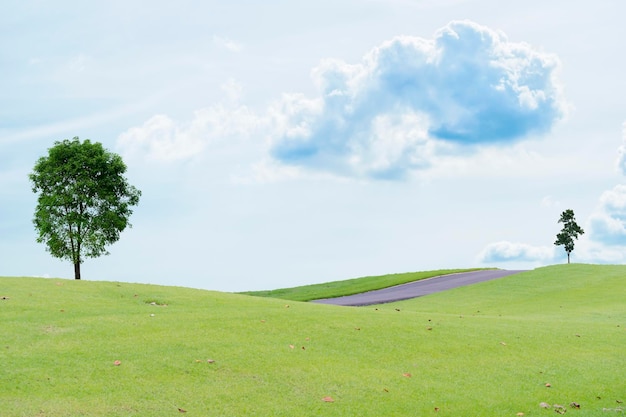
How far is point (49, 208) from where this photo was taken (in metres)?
47.5

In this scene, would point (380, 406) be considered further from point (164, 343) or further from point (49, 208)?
point (49, 208)

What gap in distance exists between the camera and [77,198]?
4738 centimetres

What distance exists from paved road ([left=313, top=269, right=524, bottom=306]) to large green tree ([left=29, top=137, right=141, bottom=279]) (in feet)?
59.7

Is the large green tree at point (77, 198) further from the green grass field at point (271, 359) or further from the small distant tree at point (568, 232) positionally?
the small distant tree at point (568, 232)

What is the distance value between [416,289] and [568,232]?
108 ft

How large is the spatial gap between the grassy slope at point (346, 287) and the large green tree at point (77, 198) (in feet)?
50.3

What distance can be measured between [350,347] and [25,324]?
9319mm

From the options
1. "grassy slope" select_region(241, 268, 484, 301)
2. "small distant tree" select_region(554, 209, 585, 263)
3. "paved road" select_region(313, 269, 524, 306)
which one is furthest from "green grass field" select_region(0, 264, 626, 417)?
"small distant tree" select_region(554, 209, 585, 263)

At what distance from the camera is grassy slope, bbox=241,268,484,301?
48812mm

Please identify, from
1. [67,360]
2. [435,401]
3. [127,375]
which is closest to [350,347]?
[435,401]

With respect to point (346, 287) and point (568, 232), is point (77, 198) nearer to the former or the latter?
point (346, 287)

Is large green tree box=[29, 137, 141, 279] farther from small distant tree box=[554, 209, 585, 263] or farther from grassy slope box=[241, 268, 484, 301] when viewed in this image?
small distant tree box=[554, 209, 585, 263]

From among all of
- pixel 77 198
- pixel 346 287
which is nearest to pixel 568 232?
pixel 346 287

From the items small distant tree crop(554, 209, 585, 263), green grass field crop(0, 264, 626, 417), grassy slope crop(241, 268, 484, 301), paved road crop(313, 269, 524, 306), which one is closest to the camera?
green grass field crop(0, 264, 626, 417)
